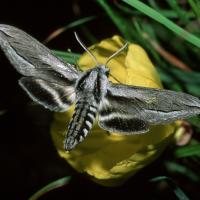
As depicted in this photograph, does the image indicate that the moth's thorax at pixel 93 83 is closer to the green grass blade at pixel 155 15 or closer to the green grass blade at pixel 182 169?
the green grass blade at pixel 155 15

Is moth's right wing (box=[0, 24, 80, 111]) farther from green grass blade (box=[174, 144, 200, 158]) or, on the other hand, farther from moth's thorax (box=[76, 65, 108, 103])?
green grass blade (box=[174, 144, 200, 158])

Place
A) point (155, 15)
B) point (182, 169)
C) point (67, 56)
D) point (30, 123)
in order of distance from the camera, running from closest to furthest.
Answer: point (155, 15)
point (67, 56)
point (182, 169)
point (30, 123)

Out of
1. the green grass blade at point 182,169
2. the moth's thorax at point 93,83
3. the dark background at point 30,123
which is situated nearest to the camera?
the moth's thorax at point 93,83

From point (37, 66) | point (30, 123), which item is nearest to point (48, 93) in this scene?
point (37, 66)

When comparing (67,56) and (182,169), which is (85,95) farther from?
(182,169)

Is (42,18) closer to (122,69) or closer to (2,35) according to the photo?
(122,69)

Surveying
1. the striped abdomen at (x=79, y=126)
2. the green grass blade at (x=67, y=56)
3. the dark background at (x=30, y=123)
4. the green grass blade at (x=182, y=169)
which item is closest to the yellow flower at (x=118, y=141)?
the green grass blade at (x=67, y=56)

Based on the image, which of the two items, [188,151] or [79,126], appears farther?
[188,151]
